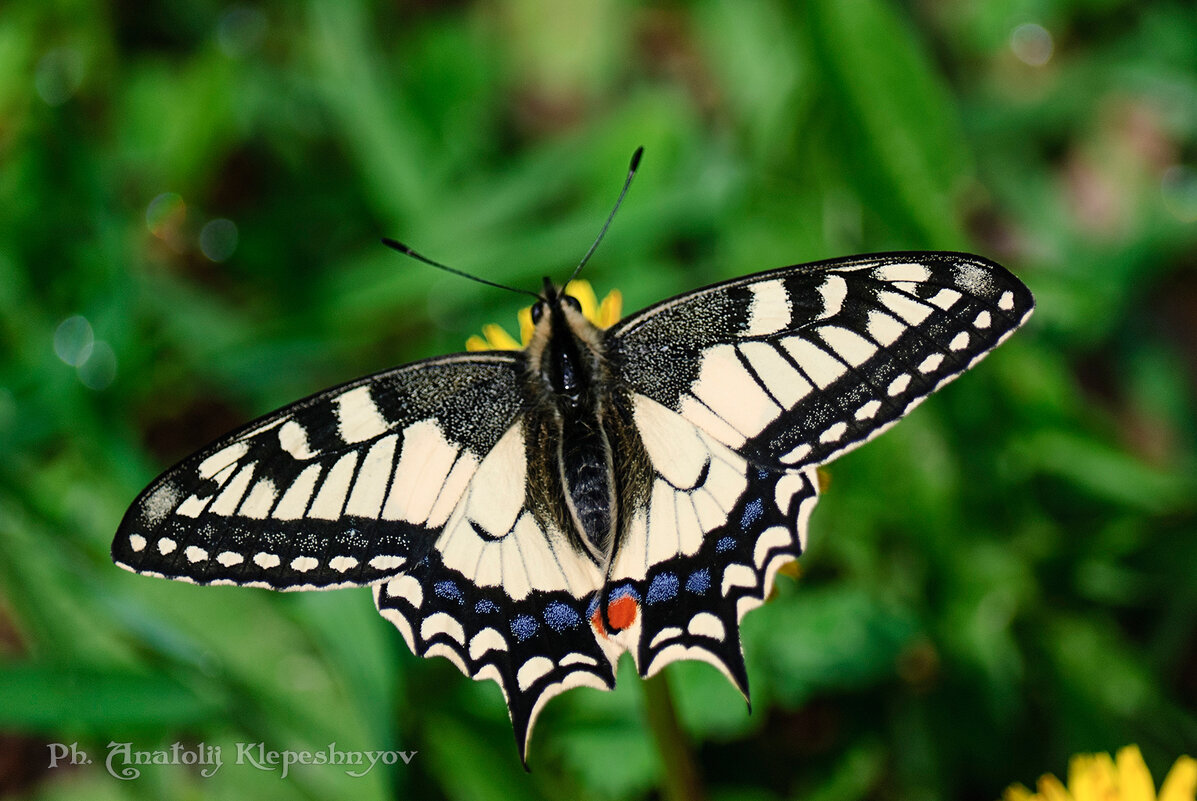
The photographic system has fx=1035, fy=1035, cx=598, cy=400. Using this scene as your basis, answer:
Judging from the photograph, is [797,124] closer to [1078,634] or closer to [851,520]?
[851,520]

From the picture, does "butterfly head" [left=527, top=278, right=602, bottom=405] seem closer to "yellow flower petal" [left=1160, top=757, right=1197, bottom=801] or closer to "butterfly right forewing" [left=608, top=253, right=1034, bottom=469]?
"butterfly right forewing" [left=608, top=253, right=1034, bottom=469]

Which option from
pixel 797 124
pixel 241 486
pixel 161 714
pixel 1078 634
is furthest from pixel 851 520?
pixel 161 714

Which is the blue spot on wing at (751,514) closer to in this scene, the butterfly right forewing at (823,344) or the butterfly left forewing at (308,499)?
the butterfly right forewing at (823,344)

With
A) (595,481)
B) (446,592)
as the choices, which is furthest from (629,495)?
(446,592)

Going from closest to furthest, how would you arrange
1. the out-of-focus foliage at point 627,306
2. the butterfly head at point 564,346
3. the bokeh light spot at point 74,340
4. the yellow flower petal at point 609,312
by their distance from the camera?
the butterfly head at point 564,346 → the yellow flower petal at point 609,312 → the out-of-focus foliage at point 627,306 → the bokeh light spot at point 74,340

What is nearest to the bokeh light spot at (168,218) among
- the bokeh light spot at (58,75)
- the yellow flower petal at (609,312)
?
the bokeh light spot at (58,75)

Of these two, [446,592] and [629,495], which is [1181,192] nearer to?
[629,495]
